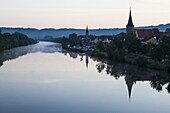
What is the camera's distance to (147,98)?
40.9ft

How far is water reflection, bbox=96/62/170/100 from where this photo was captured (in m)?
15.7

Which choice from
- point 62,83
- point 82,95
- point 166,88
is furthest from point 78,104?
point 166,88

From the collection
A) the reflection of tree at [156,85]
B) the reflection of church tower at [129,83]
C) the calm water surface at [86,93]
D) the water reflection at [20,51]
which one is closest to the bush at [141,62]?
the calm water surface at [86,93]

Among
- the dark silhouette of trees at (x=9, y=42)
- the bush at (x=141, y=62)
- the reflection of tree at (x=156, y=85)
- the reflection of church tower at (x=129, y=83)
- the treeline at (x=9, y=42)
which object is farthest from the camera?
the dark silhouette of trees at (x=9, y=42)

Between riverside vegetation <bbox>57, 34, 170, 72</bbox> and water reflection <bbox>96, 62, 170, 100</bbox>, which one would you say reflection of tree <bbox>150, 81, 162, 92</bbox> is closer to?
water reflection <bbox>96, 62, 170, 100</bbox>

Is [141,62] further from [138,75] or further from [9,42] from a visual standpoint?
[9,42]

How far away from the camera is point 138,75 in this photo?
18.5 metres

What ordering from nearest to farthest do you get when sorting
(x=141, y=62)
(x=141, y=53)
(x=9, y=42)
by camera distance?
(x=141, y=62), (x=141, y=53), (x=9, y=42)

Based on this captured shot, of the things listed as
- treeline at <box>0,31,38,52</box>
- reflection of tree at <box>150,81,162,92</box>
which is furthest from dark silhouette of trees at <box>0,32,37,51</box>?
reflection of tree at <box>150,81,162,92</box>

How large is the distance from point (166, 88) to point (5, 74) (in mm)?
9196

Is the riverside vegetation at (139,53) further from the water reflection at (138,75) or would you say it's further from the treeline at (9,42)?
the treeline at (9,42)

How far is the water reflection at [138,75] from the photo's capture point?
618 inches

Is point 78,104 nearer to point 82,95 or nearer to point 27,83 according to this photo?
point 82,95

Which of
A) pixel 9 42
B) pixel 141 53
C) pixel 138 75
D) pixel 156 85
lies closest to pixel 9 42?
pixel 9 42
